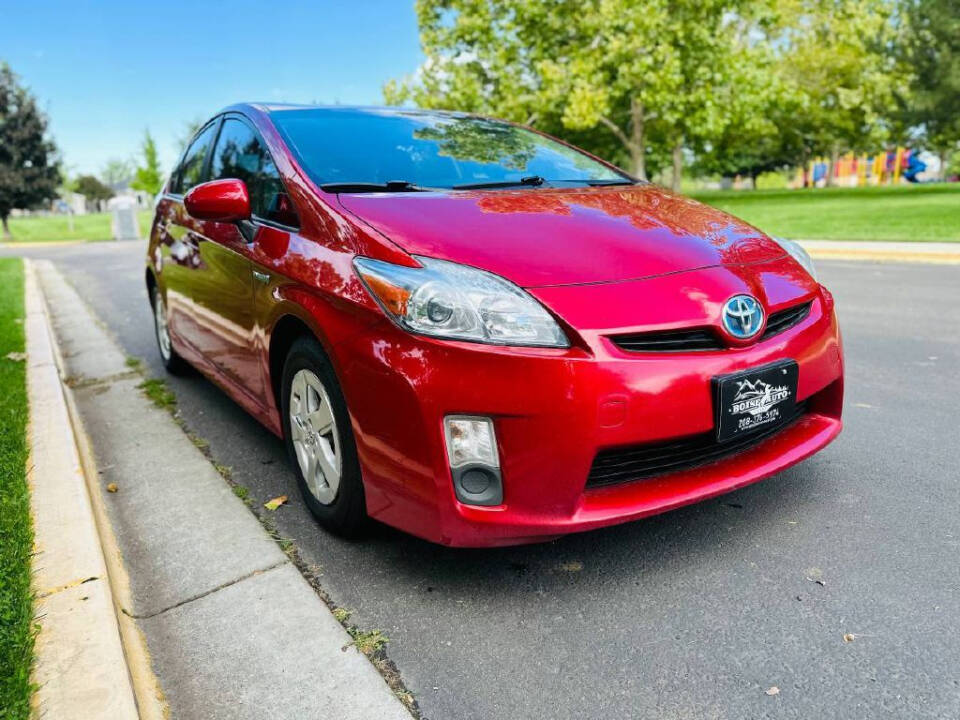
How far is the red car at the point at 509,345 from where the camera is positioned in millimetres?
2135

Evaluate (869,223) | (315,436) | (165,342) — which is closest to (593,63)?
(869,223)

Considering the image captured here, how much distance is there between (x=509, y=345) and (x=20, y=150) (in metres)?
34.5

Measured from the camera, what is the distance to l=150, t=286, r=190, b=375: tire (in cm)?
500

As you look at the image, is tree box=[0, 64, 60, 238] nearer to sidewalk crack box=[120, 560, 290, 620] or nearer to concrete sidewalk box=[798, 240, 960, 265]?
concrete sidewalk box=[798, 240, 960, 265]

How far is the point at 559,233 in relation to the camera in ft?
8.36

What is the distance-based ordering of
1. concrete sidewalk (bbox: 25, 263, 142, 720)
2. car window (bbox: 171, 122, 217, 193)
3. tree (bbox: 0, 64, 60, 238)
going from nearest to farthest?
concrete sidewalk (bbox: 25, 263, 142, 720) < car window (bbox: 171, 122, 217, 193) < tree (bbox: 0, 64, 60, 238)

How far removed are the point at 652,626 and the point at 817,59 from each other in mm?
33678

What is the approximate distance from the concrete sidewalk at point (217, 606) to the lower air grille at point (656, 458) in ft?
2.61

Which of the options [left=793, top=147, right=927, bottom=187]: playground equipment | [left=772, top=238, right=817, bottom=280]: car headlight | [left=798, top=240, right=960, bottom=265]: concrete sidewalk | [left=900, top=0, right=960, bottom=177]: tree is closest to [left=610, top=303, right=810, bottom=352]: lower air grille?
[left=772, top=238, right=817, bottom=280]: car headlight

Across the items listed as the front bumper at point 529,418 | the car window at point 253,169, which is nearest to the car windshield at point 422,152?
the car window at point 253,169

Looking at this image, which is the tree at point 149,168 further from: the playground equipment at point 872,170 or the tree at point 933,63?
the playground equipment at point 872,170

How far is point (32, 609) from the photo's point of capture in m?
2.20

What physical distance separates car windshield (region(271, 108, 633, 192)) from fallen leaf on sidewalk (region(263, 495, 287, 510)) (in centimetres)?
122

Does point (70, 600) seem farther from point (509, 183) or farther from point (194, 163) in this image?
point (194, 163)
